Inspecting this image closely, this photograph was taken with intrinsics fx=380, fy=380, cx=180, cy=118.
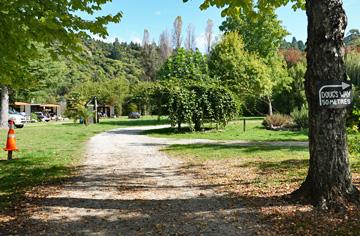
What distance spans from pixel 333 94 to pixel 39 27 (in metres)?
4.91

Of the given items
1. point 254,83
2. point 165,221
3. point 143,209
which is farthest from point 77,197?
point 254,83

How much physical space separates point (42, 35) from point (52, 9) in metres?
0.71

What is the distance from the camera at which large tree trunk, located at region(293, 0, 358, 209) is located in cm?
505

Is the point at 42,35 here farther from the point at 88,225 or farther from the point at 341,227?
the point at 341,227

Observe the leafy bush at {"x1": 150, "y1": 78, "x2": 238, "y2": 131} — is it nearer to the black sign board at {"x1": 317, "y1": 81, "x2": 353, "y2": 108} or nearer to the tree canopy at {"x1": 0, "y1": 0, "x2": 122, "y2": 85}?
the tree canopy at {"x1": 0, "y1": 0, "x2": 122, "y2": 85}

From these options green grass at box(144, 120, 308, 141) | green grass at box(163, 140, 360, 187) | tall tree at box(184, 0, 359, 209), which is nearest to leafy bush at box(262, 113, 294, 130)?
green grass at box(144, 120, 308, 141)

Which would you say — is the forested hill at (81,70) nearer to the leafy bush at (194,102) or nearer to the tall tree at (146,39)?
the tall tree at (146,39)

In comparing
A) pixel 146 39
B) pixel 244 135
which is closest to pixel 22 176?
pixel 244 135

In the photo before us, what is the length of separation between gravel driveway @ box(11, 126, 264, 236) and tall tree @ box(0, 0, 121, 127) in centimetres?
273

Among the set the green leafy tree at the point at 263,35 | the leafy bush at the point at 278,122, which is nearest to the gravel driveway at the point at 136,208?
the leafy bush at the point at 278,122

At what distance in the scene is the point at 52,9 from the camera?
719 centimetres

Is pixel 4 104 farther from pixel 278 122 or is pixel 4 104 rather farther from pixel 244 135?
pixel 278 122

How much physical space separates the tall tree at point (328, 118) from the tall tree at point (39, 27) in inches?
168

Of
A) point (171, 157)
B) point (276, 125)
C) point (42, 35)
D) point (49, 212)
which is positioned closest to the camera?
point (49, 212)
